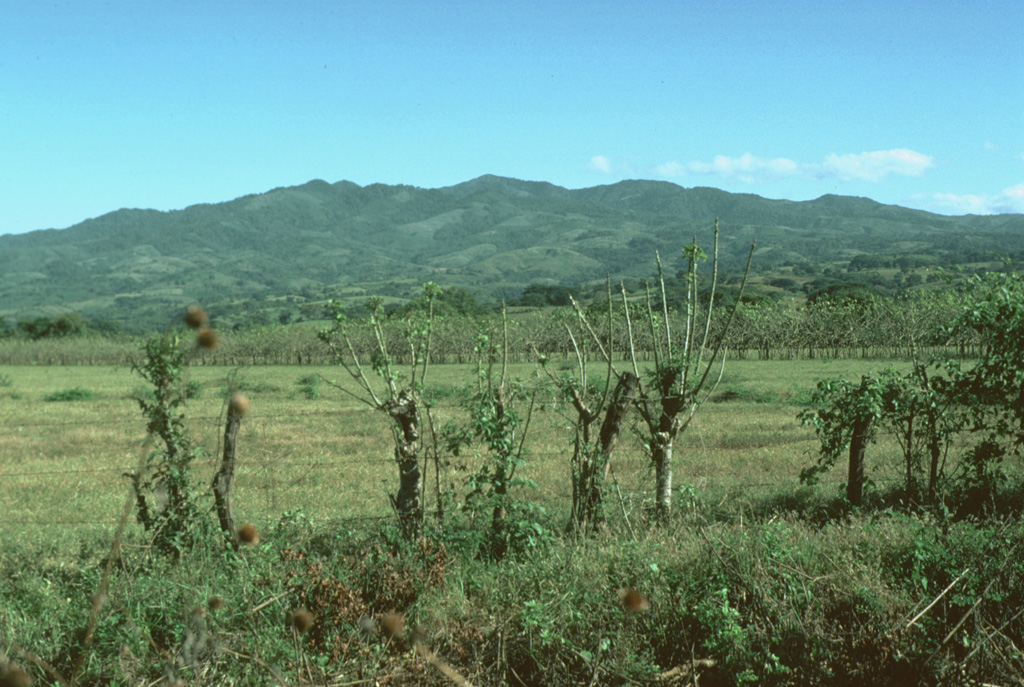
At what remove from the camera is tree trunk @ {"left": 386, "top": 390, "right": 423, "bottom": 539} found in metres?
5.62

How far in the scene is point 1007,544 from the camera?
4.21 meters

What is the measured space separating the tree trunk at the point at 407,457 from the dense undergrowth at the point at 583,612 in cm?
70

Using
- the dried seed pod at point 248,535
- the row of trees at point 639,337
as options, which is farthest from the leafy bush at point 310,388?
the dried seed pod at point 248,535

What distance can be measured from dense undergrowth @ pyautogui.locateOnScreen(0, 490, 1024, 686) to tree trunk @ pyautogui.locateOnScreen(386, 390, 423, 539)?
0.70m

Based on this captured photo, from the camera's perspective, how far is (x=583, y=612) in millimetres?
4102

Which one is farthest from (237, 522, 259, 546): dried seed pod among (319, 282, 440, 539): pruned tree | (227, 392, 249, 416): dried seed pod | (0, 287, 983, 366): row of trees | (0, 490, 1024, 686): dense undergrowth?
(0, 287, 983, 366): row of trees

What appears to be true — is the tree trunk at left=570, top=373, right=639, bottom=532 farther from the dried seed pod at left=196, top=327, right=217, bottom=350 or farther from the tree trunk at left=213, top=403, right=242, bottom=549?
the dried seed pod at left=196, top=327, right=217, bottom=350

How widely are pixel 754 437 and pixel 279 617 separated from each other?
41.6ft

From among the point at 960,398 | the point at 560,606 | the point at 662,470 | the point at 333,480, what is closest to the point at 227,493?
the point at 560,606

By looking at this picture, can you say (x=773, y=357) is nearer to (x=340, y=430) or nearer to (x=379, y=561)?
(x=340, y=430)

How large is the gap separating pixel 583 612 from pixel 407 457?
6.89ft

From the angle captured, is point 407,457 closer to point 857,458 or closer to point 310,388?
point 857,458

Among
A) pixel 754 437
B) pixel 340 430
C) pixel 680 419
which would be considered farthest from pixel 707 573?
pixel 340 430

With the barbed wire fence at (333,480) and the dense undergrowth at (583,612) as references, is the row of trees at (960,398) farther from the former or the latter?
the dense undergrowth at (583,612)
